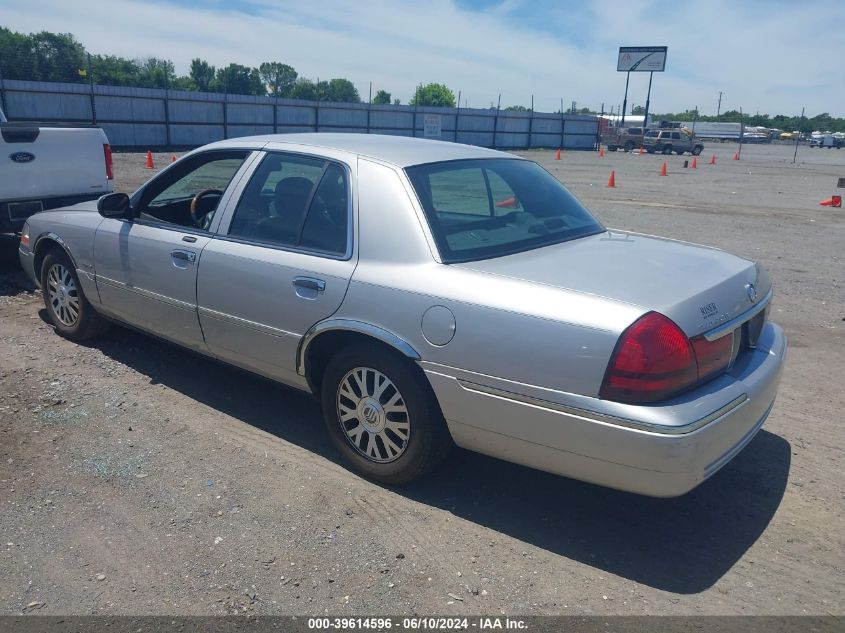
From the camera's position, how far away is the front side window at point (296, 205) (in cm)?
386

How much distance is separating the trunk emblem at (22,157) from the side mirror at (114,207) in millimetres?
3074

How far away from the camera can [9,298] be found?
6.93 meters

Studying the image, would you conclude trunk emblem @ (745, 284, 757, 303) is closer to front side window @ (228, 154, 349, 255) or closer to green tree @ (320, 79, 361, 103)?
front side window @ (228, 154, 349, 255)

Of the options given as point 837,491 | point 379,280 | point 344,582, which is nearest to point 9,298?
point 379,280

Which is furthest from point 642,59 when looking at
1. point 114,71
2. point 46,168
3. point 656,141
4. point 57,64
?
point 46,168

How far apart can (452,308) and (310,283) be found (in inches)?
35.4

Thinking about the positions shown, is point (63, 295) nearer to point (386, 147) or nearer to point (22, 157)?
point (22, 157)

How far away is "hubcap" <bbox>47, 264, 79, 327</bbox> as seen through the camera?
558 cm

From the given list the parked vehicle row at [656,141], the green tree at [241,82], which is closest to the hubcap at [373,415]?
the parked vehicle row at [656,141]

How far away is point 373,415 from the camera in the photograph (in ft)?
12.0

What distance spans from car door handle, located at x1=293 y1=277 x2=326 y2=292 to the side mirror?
1.81 m

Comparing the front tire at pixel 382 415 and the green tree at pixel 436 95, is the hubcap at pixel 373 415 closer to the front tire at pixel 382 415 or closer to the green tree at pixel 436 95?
the front tire at pixel 382 415

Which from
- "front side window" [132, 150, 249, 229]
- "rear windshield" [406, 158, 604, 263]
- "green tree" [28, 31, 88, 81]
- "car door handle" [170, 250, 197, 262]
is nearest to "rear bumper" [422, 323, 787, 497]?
"rear windshield" [406, 158, 604, 263]

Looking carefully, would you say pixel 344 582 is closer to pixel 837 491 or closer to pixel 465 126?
pixel 837 491
